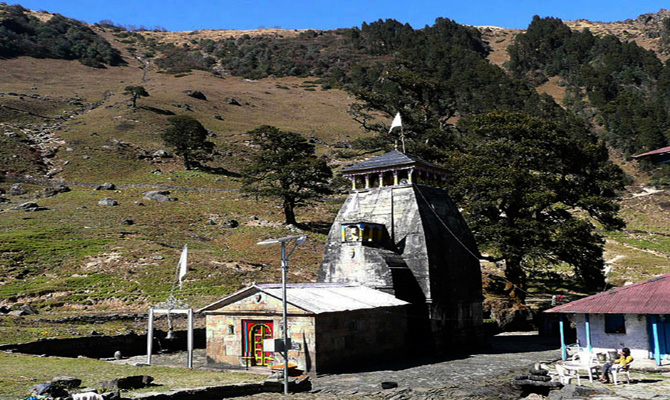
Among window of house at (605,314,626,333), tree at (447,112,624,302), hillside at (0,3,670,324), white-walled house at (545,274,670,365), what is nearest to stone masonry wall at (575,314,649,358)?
white-walled house at (545,274,670,365)

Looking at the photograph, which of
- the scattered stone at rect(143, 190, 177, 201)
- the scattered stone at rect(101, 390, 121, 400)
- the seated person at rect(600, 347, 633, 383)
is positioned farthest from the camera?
the scattered stone at rect(143, 190, 177, 201)

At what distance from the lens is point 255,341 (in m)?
25.9

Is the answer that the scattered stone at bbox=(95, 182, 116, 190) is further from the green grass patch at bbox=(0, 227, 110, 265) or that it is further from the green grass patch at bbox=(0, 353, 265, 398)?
the green grass patch at bbox=(0, 353, 265, 398)

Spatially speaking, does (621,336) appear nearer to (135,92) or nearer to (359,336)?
(359,336)

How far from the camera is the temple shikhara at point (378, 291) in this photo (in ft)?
82.6

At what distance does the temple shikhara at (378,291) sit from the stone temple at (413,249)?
56 mm

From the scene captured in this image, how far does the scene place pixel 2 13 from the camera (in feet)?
595

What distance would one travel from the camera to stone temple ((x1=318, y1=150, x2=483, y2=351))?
30297mm

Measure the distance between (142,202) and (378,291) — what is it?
4527cm

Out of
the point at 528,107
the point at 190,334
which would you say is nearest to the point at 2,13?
the point at 528,107

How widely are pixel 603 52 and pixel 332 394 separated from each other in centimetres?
15846

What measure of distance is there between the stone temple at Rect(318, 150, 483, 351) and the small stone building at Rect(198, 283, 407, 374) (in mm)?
2211

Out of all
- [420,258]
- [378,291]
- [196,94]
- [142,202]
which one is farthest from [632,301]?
[196,94]

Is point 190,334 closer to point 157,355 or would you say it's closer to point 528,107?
point 157,355
